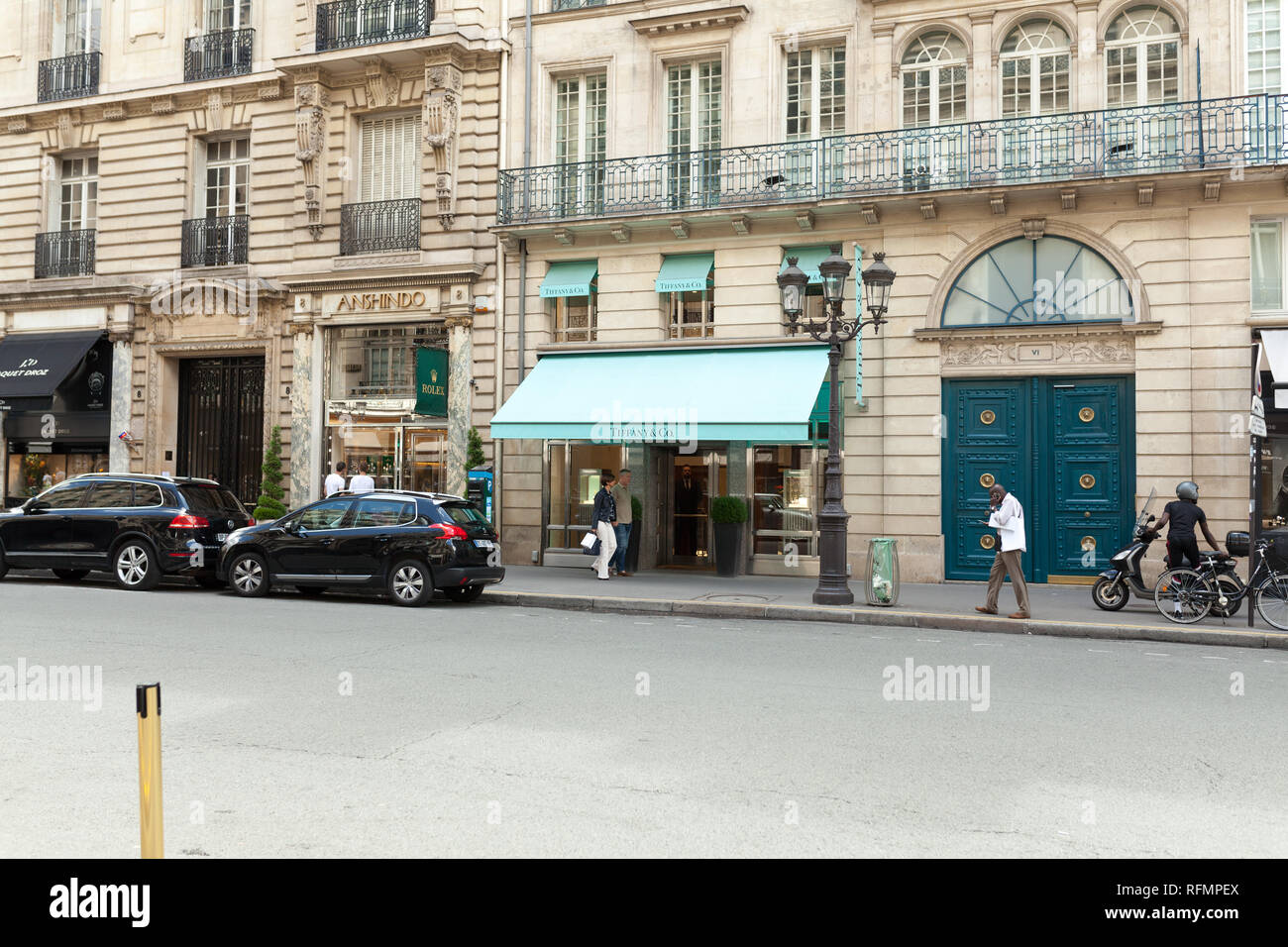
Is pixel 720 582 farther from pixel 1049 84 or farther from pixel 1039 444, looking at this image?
pixel 1049 84

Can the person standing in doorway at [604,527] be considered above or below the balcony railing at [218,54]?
below

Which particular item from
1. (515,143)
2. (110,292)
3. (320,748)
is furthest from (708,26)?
(320,748)

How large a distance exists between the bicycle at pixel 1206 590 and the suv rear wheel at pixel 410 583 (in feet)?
30.3

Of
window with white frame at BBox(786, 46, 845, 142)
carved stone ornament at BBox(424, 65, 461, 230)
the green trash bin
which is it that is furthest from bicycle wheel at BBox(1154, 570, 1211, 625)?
carved stone ornament at BBox(424, 65, 461, 230)

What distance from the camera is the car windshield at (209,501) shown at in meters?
16.1

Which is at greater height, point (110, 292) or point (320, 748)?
point (110, 292)

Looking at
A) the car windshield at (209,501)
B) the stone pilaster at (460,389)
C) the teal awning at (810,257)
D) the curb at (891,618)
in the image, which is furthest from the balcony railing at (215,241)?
the teal awning at (810,257)

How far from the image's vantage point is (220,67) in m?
23.0

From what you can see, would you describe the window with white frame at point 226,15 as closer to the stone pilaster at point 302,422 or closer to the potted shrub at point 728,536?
the stone pilaster at point 302,422

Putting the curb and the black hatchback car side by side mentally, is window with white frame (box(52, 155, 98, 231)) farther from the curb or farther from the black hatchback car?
the curb

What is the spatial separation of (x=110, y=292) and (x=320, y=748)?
2057 centimetres

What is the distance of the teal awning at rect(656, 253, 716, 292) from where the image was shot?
19.1 meters
